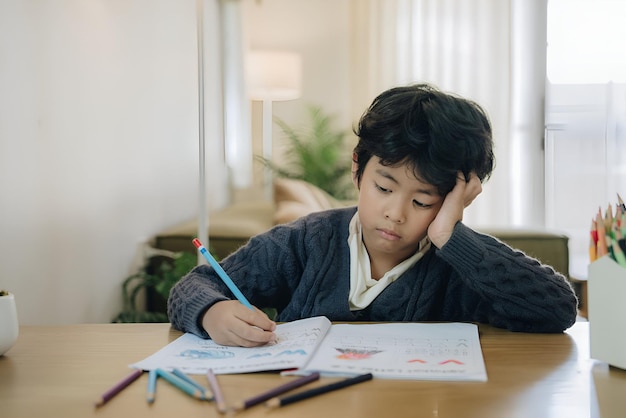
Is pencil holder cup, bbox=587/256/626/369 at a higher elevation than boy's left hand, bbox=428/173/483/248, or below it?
below

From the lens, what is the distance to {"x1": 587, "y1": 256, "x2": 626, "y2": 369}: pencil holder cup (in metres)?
0.82

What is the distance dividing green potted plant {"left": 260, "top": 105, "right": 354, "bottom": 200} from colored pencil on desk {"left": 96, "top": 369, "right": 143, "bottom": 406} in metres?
3.95

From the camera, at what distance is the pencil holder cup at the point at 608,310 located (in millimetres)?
825

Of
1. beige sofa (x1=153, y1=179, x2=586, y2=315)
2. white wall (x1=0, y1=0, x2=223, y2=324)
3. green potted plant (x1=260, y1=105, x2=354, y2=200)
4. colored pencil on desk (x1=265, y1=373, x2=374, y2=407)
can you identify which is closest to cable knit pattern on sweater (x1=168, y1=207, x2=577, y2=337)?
colored pencil on desk (x1=265, y1=373, x2=374, y2=407)

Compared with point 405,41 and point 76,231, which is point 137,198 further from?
point 405,41

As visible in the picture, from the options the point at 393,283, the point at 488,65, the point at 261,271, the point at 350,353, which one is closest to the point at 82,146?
the point at 261,271

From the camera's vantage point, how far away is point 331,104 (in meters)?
5.27

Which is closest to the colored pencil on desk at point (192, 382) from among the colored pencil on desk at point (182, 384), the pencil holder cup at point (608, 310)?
the colored pencil on desk at point (182, 384)

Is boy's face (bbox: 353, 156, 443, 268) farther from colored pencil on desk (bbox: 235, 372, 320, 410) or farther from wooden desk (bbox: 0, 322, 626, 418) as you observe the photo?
colored pencil on desk (bbox: 235, 372, 320, 410)

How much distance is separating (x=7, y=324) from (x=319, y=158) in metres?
3.93

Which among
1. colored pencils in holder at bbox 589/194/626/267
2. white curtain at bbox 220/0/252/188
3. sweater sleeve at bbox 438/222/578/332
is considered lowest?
sweater sleeve at bbox 438/222/578/332

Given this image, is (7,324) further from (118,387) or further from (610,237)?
(610,237)

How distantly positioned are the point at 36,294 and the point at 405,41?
3.72 m

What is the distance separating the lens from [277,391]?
73 cm
